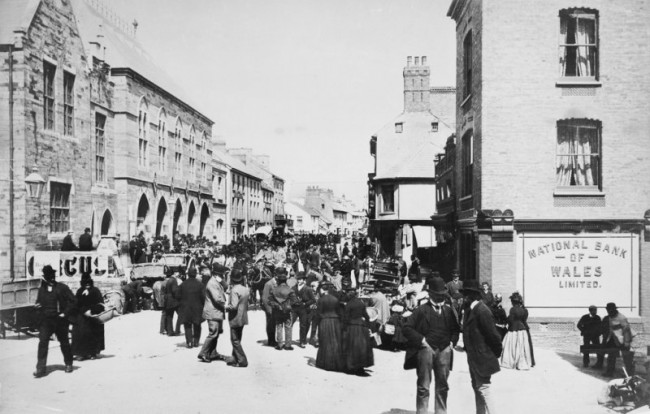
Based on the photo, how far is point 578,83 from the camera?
553 inches

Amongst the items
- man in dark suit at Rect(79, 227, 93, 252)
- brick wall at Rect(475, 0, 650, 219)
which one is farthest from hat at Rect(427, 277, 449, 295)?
man in dark suit at Rect(79, 227, 93, 252)

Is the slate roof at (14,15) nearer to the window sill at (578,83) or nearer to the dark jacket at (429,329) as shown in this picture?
the dark jacket at (429,329)

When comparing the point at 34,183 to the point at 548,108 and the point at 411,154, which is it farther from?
the point at 411,154

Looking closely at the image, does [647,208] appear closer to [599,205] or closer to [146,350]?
[599,205]

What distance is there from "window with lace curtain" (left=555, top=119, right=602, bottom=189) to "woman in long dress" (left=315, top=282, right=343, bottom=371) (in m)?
7.59

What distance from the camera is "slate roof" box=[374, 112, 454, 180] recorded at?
4191 cm

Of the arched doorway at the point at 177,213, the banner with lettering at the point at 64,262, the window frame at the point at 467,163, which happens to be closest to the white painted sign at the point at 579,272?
the window frame at the point at 467,163

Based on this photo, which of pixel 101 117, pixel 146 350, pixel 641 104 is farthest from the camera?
pixel 101 117

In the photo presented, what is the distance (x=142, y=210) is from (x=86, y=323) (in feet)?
68.7

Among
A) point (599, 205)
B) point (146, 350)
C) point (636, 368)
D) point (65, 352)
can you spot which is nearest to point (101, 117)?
point (146, 350)

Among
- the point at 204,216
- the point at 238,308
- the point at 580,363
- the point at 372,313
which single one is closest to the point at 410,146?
the point at 204,216

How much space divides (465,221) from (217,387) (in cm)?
1074

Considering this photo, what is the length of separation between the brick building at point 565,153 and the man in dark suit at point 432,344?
23.5 feet

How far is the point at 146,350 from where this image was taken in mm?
12250
